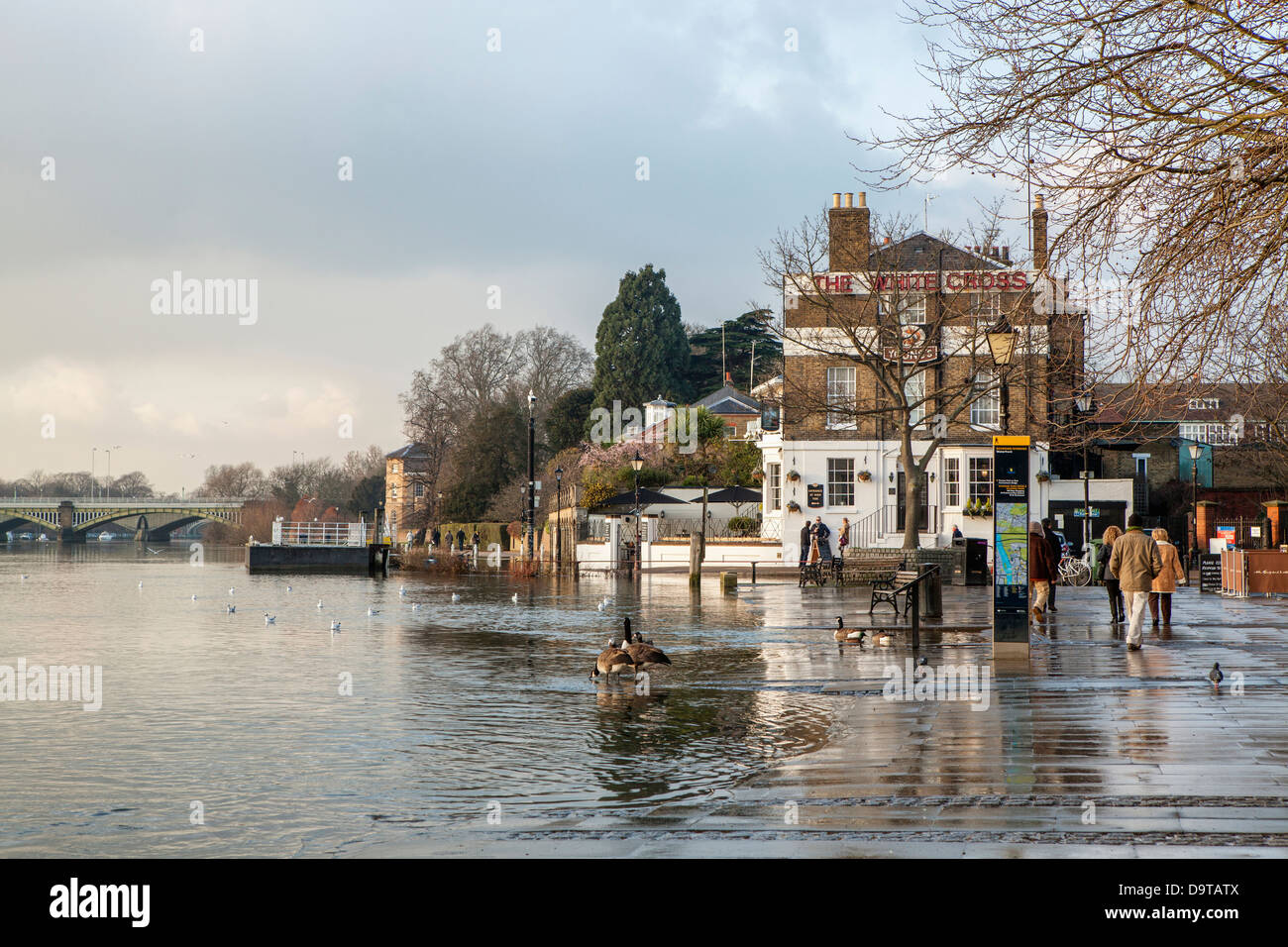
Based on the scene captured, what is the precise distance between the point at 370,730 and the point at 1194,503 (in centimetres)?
4423

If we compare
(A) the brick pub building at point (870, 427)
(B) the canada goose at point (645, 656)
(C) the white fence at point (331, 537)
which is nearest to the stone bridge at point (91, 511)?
(C) the white fence at point (331, 537)

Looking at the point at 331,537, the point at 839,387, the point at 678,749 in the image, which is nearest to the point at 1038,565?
the point at 678,749

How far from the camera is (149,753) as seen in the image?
10.6 metres

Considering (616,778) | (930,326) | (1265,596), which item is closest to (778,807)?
(616,778)

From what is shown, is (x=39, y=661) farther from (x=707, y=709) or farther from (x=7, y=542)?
(x=7, y=542)

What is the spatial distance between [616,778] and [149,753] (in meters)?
4.44

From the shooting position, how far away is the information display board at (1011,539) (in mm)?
14055

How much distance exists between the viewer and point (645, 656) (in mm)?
15461

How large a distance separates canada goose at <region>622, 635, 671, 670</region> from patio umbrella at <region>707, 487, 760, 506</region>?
37168 millimetres

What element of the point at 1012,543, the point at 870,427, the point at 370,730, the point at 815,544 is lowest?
the point at 370,730

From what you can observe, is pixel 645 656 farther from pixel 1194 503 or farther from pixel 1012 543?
pixel 1194 503

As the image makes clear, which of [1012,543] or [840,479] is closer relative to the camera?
[1012,543]

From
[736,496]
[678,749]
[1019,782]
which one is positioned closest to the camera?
[1019,782]

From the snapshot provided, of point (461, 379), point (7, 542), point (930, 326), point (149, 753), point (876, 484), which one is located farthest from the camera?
point (7, 542)
